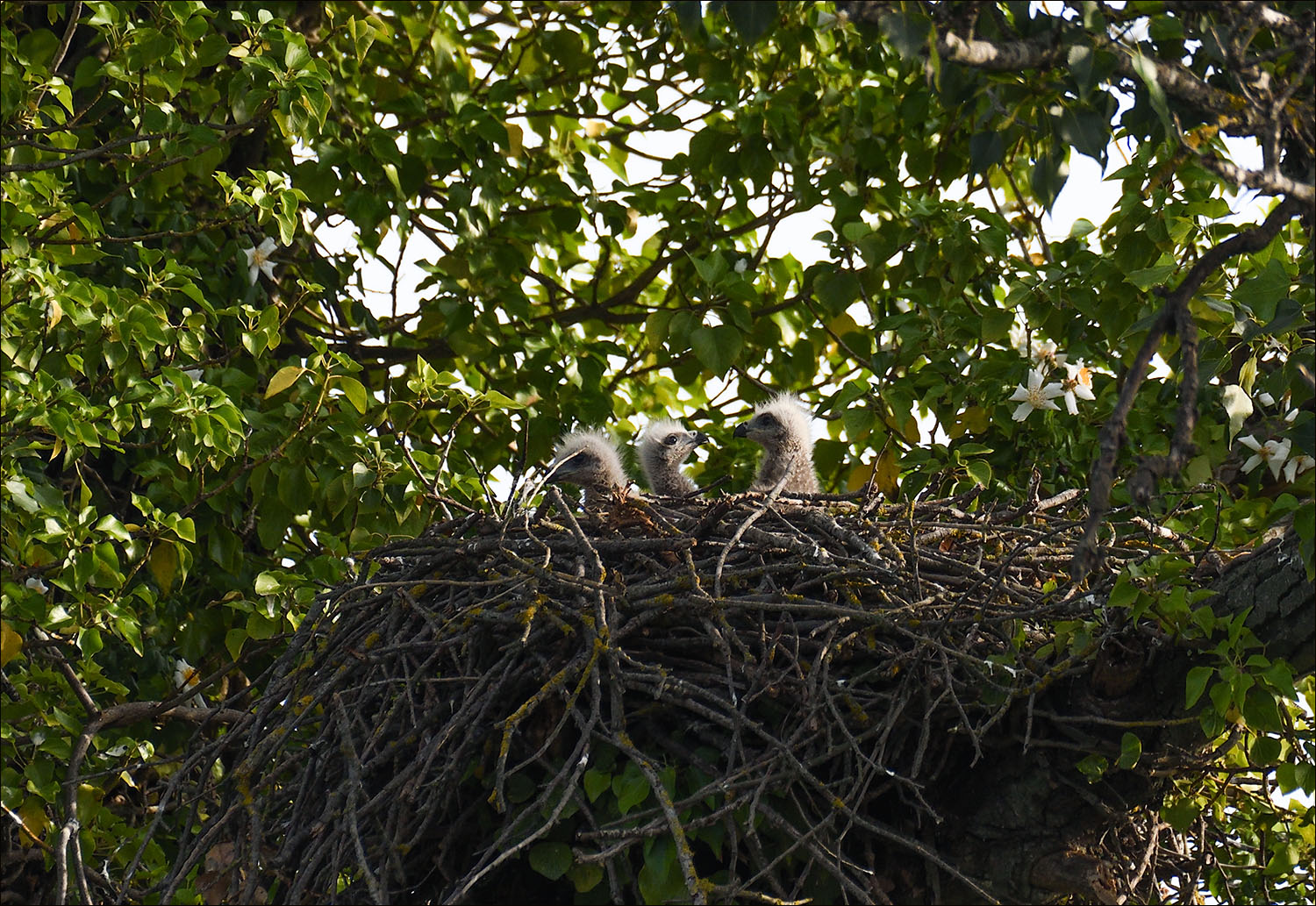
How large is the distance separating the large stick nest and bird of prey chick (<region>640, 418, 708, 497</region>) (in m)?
1.82

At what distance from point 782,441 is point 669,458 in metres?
0.46

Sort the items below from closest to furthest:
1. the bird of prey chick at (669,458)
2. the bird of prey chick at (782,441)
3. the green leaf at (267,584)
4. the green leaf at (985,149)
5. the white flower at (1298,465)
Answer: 1. the green leaf at (985,149)
2. the white flower at (1298,465)
3. the green leaf at (267,584)
4. the bird of prey chick at (782,441)
5. the bird of prey chick at (669,458)

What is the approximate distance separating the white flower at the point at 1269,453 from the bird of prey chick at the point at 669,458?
2207mm

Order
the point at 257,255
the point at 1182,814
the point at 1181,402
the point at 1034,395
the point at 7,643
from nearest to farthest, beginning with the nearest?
the point at 1181,402
the point at 1182,814
the point at 7,643
the point at 1034,395
the point at 257,255

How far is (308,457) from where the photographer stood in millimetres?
5121

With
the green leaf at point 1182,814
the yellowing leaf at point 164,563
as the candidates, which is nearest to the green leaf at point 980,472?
the green leaf at point 1182,814

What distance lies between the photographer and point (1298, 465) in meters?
4.12

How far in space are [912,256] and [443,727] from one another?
2783mm

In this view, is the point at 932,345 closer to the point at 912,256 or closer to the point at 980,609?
the point at 912,256

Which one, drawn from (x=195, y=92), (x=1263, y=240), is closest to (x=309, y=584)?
(x=195, y=92)

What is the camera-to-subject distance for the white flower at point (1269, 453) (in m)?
4.10

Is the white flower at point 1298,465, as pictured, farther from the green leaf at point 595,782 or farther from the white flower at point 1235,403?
the green leaf at point 595,782

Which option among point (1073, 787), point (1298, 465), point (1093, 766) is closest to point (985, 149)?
point (1093, 766)

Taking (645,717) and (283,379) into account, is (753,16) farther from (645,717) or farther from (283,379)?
(283,379)
